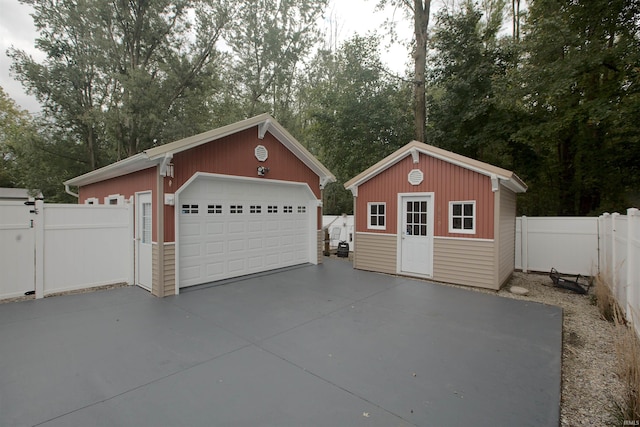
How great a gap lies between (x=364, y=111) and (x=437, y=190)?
7503 mm

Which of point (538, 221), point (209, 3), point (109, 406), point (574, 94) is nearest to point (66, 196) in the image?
point (209, 3)

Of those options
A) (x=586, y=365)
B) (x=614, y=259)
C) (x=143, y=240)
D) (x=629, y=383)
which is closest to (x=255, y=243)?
(x=143, y=240)

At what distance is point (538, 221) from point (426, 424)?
7.81 meters

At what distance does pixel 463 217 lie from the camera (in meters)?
6.77

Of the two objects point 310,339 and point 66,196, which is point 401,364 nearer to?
point 310,339

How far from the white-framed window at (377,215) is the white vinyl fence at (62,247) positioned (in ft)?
19.4

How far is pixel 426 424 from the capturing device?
7.69ft

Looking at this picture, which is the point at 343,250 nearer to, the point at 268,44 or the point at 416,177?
the point at 416,177

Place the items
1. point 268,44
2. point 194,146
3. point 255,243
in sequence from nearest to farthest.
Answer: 1. point 194,146
2. point 255,243
3. point 268,44

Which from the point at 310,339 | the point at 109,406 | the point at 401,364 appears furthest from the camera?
the point at 310,339

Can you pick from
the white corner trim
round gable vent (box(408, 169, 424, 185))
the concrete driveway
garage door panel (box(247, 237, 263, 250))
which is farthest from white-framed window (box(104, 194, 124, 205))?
the white corner trim

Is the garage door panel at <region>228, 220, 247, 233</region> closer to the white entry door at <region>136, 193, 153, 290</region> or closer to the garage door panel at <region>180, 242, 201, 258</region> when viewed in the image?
the garage door panel at <region>180, 242, 201, 258</region>

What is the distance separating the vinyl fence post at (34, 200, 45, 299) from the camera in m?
5.41

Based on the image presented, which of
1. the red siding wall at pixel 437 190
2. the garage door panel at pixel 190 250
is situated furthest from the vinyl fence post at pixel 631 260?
the garage door panel at pixel 190 250
